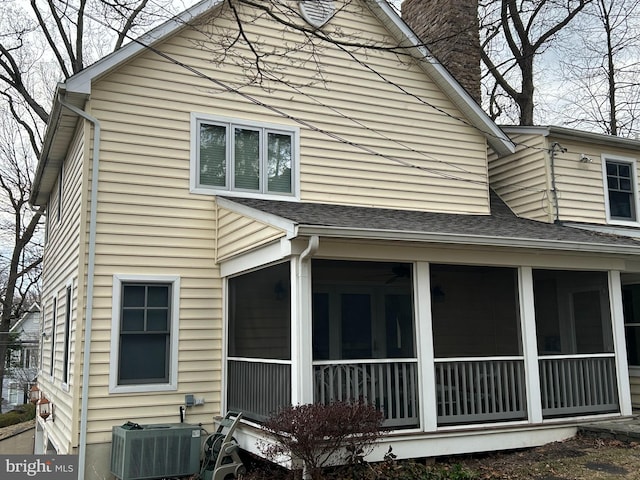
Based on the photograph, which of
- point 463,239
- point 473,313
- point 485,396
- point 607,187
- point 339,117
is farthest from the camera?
point 473,313

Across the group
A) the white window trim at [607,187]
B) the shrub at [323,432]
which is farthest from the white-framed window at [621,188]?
the shrub at [323,432]

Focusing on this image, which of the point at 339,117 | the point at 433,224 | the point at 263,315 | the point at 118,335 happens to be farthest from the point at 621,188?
the point at 118,335

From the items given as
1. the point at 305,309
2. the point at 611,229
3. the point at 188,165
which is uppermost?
the point at 188,165

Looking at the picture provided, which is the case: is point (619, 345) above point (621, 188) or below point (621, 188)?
below

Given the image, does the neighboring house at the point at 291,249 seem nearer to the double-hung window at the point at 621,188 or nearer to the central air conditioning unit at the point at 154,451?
the central air conditioning unit at the point at 154,451

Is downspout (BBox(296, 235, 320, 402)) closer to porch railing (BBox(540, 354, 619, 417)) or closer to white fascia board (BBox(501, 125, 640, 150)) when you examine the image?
porch railing (BBox(540, 354, 619, 417))

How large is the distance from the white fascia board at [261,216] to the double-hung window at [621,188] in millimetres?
8180

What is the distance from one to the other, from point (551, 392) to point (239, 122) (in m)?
6.44

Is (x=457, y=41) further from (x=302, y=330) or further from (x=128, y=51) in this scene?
(x=302, y=330)

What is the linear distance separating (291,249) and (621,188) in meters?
8.83

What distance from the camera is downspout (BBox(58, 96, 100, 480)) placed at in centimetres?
855

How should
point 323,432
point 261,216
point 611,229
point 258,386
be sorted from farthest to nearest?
point 611,229 → point 258,386 → point 261,216 → point 323,432

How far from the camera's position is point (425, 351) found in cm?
851

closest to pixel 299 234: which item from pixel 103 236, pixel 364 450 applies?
pixel 364 450
